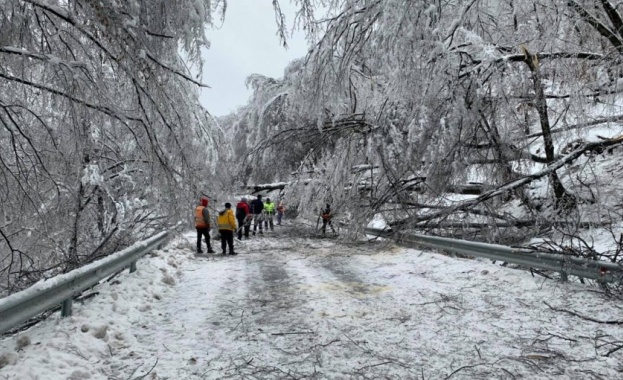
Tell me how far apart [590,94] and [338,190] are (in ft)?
16.9

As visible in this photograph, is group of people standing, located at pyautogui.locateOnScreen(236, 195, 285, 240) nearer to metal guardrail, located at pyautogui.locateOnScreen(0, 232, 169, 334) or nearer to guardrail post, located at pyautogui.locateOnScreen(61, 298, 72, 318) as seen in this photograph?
metal guardrail, located at pyautogui.locateOnScreen(0, 232, 169, 334)

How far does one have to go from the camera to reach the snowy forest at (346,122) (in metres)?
3.46

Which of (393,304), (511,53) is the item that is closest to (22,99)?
(393,304)

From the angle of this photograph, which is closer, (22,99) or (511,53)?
(22,99)

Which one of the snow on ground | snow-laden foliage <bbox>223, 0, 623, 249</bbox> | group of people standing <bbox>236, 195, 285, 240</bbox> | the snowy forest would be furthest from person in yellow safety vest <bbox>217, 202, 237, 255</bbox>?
the snow on ground

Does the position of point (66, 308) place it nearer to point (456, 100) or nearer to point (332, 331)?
point (332, 331)

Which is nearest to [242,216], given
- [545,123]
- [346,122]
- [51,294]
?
[346,122]

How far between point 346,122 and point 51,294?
19.9ft

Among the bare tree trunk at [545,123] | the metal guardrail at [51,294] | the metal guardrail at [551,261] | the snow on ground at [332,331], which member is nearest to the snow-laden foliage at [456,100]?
the bare tree trunk at [545,123]

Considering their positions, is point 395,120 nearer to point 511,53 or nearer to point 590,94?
point 511,53

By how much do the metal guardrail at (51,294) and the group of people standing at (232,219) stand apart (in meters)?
1.29

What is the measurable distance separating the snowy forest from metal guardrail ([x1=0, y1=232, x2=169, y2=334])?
2.56ft

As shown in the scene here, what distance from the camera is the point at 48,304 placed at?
146 inches

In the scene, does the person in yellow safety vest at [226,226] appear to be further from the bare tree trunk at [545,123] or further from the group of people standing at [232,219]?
the bare tree trunk at [545,123]
